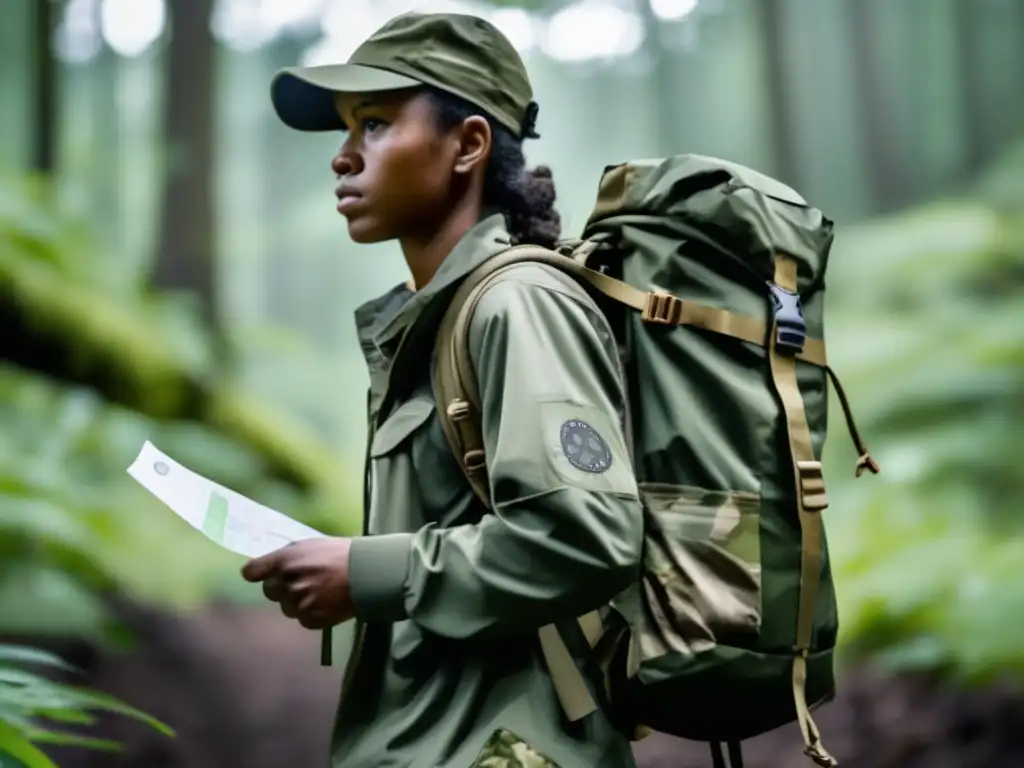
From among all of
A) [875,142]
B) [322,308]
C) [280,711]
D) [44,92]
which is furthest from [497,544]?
[44,92]

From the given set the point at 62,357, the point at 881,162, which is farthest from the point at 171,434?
the point at 881,162

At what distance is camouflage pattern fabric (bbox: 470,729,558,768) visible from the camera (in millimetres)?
1279

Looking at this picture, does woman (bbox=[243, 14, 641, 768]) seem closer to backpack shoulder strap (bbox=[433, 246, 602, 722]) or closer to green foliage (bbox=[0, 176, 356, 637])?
backpack shoulder strap (bbox=[433, 246, 602, 722])

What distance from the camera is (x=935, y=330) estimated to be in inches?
162

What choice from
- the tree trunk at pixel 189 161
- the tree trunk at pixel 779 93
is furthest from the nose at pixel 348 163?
the tree trunk at pixel 779 93

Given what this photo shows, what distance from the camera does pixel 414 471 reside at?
56.1 inches

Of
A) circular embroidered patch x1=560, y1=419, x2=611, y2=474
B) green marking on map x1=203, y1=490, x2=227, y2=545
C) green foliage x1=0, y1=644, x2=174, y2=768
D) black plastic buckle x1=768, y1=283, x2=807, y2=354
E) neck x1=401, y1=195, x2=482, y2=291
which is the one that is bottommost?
green foliage x1=0, y1=644, x2=174, y2=768

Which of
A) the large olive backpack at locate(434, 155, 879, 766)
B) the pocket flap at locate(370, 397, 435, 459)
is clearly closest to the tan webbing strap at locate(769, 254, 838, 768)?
the large olive backpack at locate(434, 155, 879, 766)

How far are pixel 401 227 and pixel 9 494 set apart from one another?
2759 mm

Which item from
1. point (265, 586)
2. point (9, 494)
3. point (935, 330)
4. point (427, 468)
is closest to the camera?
point (265, 586)

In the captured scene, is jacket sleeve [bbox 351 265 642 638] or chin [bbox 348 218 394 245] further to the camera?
chin [bbox 348 218 394 245]

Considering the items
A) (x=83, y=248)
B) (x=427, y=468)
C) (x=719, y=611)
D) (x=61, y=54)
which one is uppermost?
(x=61, y=54)

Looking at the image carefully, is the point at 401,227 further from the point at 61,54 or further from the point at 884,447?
the point at 61,54

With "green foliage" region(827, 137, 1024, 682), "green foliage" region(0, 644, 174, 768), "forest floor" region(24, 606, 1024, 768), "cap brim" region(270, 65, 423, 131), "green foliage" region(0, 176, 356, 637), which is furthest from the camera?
"green foliage" region(0, 176, 356, 637)
